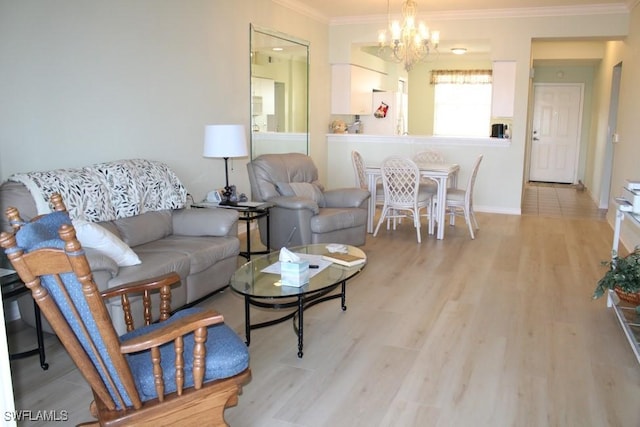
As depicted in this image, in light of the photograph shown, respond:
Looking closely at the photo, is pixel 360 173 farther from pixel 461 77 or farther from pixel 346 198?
pixel 461 77

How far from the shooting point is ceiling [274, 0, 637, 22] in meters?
6.50

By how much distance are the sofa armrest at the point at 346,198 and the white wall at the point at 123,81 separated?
3.45ft

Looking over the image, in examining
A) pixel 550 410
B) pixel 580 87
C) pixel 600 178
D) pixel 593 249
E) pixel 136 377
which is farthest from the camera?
pixel 580 87

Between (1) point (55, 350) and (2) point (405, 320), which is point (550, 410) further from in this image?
(1) point (55, 350)

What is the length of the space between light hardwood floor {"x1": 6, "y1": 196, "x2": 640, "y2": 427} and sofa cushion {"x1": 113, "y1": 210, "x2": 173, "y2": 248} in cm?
62

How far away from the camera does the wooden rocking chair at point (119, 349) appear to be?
156 cm

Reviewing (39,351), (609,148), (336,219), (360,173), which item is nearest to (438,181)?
(360,173)

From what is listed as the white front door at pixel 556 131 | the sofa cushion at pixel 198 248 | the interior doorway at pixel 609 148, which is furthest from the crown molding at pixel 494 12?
the white front door at pixel 556 131

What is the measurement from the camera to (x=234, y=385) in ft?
6.31

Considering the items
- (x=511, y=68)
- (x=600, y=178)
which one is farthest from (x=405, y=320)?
(x=600, y=178)

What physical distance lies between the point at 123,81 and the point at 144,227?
122 cm

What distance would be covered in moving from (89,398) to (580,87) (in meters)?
10.7

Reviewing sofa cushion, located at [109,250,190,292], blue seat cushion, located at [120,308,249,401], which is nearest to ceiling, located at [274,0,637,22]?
sofa cushion, located at [109,250,190,292]

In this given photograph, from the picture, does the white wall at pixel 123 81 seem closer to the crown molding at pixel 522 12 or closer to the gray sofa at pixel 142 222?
the gray sofa at pixel 142 222
